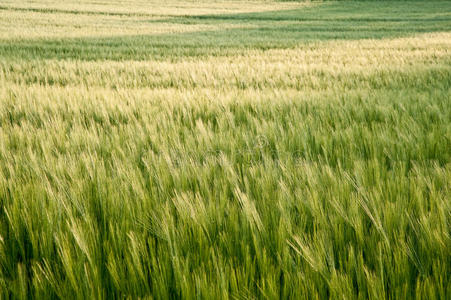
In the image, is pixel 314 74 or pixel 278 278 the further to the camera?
pixel 314 74

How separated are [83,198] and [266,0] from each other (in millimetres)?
36364

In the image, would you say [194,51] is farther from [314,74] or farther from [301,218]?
[301,218]

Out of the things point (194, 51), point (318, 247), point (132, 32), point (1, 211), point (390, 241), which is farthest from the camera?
point (132, 32)

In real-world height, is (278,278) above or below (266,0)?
below

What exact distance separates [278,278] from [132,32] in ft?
45.3

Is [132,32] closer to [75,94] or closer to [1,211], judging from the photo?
[75,94]

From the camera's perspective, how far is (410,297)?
2.16 feet

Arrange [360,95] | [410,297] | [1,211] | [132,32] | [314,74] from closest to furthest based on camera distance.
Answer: [410,297] → [1,211] → [360,95] → [314,74] → [132,32]

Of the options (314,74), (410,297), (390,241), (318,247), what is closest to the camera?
(410,297)

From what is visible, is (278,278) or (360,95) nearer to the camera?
(278,278)

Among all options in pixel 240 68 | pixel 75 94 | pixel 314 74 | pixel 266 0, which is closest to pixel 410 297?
pixel 75 94

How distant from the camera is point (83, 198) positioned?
1.11m

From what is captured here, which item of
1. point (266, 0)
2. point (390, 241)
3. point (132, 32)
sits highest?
point (266, 0)

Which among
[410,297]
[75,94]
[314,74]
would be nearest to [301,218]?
[410,297]
